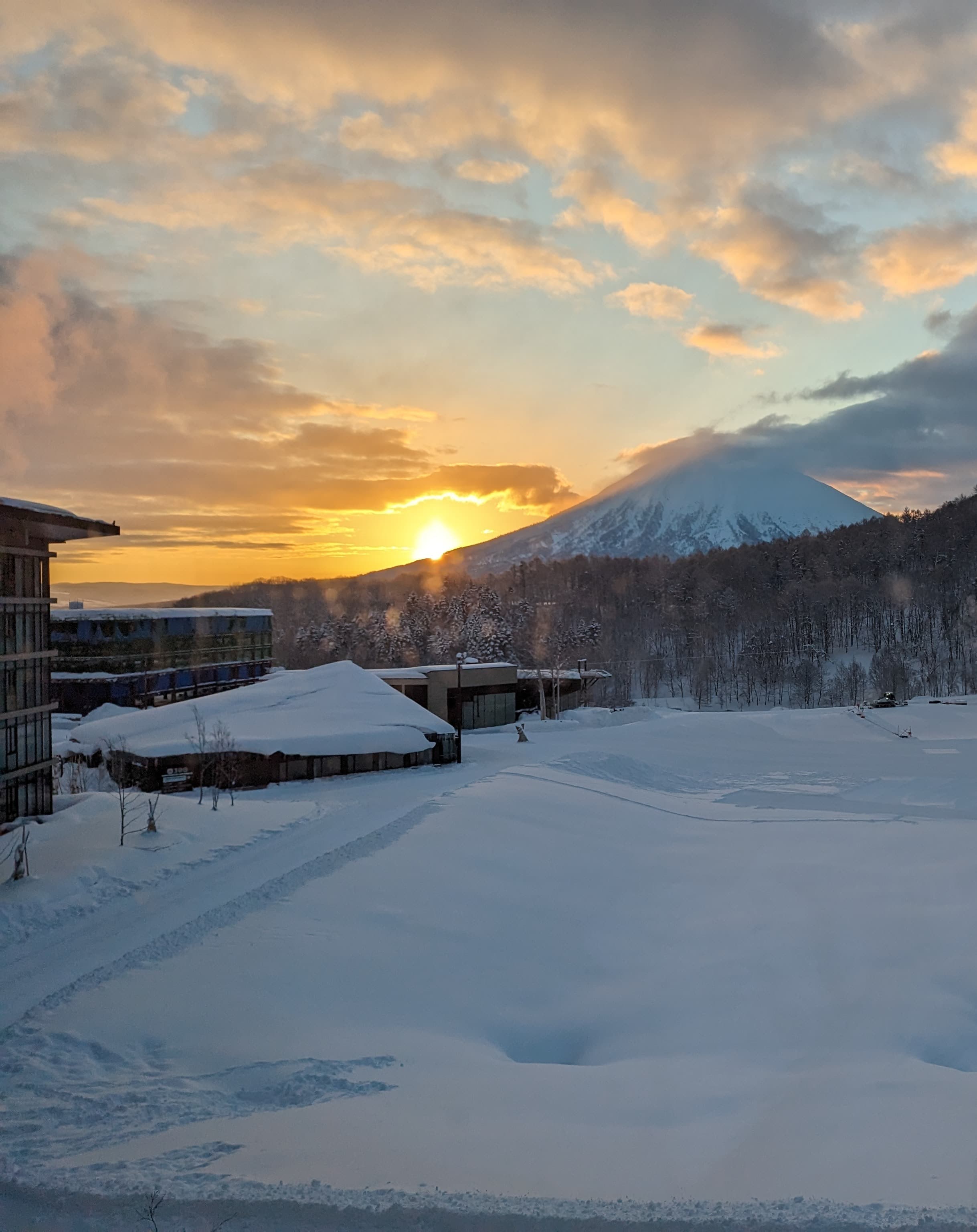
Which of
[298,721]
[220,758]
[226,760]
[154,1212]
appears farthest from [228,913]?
[298,721]

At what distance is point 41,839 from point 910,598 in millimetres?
89073

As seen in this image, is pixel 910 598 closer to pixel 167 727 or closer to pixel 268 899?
pixel 167 727

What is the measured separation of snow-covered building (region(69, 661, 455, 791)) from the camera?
25.6 metres

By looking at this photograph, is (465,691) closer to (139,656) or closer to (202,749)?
(139,656)

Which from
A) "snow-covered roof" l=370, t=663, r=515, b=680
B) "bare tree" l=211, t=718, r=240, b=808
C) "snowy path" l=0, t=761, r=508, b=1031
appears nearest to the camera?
"snowy path" l=0, t=761, r=508, b=1031

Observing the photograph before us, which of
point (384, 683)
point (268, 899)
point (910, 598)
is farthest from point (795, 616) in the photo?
point (268, 899)

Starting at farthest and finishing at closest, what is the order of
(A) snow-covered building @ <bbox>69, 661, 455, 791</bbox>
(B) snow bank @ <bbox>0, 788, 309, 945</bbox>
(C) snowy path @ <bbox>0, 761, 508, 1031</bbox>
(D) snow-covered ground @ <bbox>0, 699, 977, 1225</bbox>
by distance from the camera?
1. (A) snow-covered building @ <bbox>69, 661, 455, 791</bbox>
2. (B) snow bank @ <bbox>0, 788, 309, 945</bbox>
3. (C) snowy path @ <bbox>0, 761, 508, 1031</bbox>
4. (D) snow-covered ground @ <bbox>0, 699, 977, 1225</bbox>

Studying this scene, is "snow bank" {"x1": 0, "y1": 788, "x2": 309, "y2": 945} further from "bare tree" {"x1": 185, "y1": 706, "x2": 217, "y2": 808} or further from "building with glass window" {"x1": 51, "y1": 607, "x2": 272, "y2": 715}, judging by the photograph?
"building with glass window" {"x1": 51, "y1": 607, "x2": 272, "y2": 715}

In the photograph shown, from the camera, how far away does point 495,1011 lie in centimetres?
1016

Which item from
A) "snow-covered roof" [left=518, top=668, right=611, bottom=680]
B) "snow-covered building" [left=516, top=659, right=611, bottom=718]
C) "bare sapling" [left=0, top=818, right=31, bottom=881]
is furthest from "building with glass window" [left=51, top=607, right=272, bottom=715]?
"bare sapling" [left=0, top=818, right=31, bottom=881]

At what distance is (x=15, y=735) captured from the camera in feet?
53.2

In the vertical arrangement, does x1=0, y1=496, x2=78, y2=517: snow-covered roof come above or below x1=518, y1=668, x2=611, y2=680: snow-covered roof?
above

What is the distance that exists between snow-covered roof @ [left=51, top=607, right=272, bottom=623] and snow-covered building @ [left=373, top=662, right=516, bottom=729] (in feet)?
44.7

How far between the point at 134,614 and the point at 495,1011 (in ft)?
133
